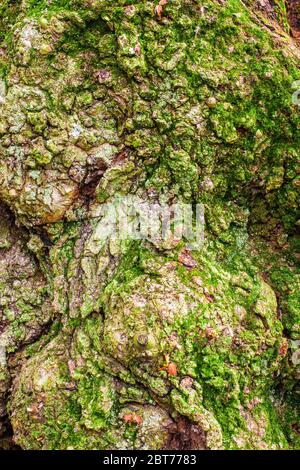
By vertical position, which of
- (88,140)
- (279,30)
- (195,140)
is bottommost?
(88,140)

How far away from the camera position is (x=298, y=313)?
9.00 feet

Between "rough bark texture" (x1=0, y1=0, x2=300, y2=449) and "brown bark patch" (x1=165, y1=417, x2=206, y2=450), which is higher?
"rough bark texture" (x1=0, y1=0, x2=300, y2=449)

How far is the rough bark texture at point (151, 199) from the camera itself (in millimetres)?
2488

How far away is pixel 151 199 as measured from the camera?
2.72 metres

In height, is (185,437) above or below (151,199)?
below

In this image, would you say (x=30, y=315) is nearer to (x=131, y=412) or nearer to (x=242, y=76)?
(x=131, y=412)

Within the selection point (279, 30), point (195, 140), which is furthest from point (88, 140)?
point (279, 30)

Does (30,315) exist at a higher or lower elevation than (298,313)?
lower

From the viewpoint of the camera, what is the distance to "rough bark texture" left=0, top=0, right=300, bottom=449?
2488mm

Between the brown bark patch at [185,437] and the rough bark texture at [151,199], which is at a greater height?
the rough bark texture at [151,199]

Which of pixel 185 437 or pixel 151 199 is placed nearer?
pixel 185 437
